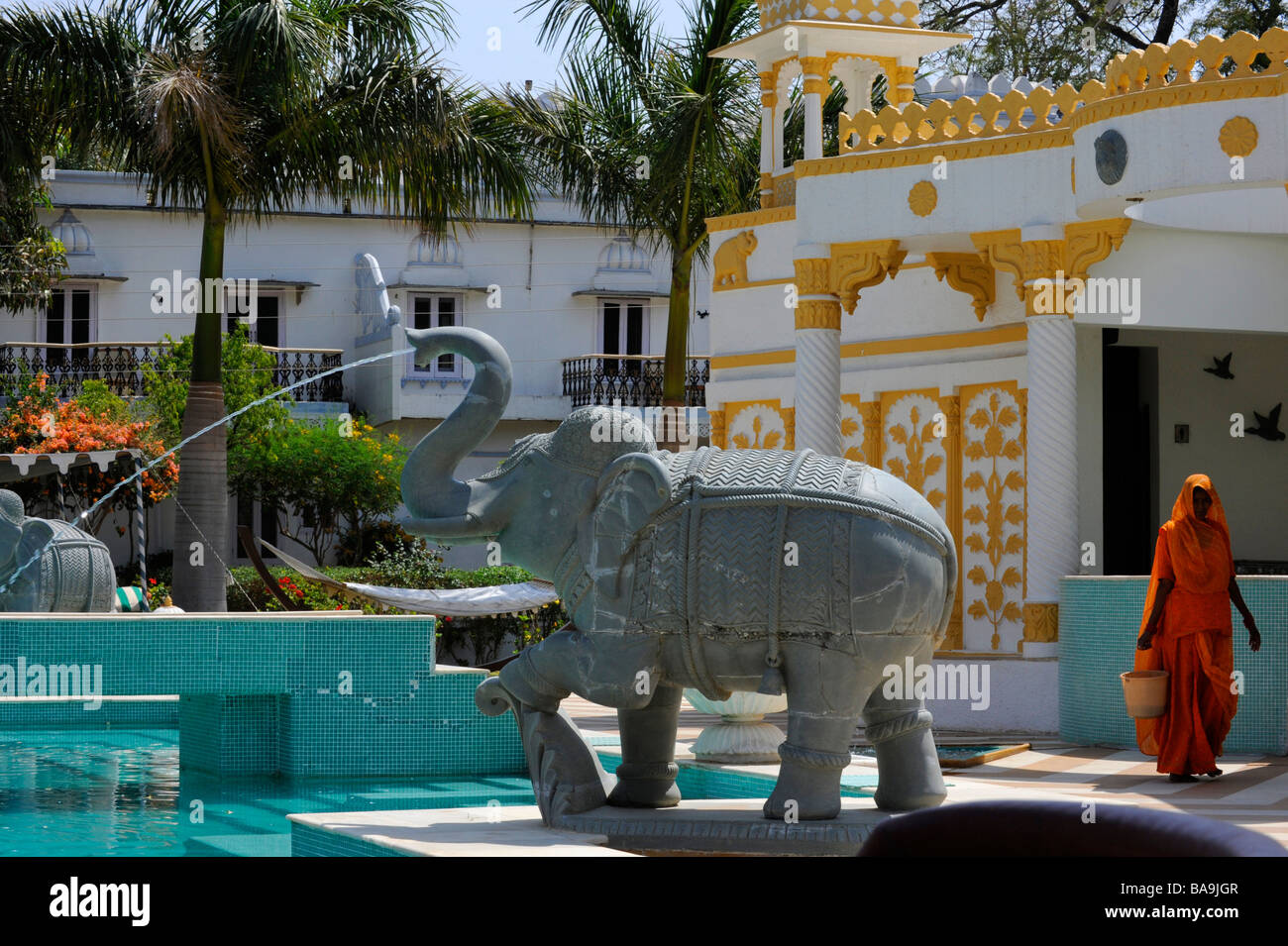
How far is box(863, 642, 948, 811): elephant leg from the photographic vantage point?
21.9 ft

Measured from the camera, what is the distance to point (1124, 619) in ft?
38.7

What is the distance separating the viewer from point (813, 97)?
15.2m

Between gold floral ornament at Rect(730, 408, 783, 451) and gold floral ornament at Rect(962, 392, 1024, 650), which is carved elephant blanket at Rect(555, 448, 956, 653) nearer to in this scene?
gold floral ornament at Rect(962, 392, 1024, 650)

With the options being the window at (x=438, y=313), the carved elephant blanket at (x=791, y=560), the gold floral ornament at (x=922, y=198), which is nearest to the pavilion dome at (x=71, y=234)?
the window at (x=438, y=313)

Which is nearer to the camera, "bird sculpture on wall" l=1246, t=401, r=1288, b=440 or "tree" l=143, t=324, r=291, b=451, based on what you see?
"bird sculpture on wall" l=1246, t=401, r=1288, b=440

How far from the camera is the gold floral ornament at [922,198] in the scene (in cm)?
1320

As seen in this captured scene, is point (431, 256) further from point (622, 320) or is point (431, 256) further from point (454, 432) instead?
point (454, 432)

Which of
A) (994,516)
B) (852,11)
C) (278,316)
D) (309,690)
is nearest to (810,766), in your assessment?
(309,690)

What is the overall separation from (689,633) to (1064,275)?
7.23 metres

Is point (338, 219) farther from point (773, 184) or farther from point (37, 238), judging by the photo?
point (773, 184)

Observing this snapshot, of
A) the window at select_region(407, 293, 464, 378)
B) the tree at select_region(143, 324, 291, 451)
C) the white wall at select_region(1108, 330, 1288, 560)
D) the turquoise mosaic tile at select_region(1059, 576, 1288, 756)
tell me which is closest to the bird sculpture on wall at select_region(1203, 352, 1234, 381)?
the white wall at select_region(1108, 330, 1288, 560)

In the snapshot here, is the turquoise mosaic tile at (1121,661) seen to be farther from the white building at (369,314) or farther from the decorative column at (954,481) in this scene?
the white building at (369,314)

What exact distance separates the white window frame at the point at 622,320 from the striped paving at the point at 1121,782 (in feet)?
59.6
